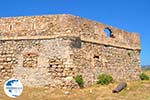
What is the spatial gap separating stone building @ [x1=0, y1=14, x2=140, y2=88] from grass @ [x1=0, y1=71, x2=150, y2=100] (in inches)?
27.3

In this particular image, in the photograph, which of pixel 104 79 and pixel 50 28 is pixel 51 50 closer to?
pixel 50 28

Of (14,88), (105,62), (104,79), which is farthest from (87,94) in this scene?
(14,88)

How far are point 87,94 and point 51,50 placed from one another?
3080 millimetres

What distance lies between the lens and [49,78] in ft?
59.1

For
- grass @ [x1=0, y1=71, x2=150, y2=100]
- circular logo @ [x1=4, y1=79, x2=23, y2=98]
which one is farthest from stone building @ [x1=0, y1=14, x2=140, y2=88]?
circular logo @ [x1=4, y1=79, x2=23, y2=98]

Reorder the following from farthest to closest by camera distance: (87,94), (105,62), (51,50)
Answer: (105,62), (51,50), (87,94)

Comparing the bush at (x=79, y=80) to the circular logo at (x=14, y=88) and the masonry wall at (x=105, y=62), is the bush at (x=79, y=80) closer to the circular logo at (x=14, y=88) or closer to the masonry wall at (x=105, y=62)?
the masonry wall at (x=105, y=62)

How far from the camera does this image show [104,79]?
778 inches

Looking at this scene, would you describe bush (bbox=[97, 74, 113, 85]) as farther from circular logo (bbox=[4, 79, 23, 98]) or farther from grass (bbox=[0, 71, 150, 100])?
circular logo (bbox=[4, 79, 23, 98])

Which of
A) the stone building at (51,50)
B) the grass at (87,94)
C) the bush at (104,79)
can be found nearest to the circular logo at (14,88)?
the grass at (87,94)

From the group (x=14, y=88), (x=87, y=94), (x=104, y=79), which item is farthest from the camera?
(x=104, y=79)

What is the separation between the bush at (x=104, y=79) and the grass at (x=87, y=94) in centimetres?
133

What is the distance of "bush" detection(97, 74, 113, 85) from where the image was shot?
19578 millimetres

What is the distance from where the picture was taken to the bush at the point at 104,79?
771 inches
